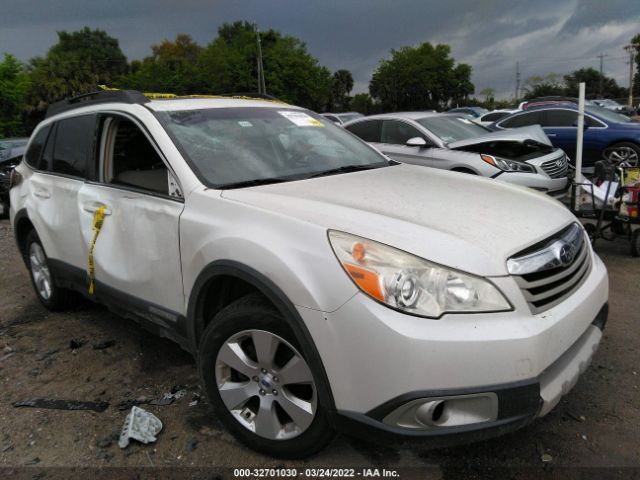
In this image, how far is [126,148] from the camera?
342 centimetres

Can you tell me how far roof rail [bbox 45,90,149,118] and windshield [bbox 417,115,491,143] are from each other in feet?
17.2

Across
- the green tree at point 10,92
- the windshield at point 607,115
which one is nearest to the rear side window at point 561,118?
the windshield at point 607,115

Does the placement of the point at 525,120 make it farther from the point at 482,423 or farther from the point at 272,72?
the point at 272,72

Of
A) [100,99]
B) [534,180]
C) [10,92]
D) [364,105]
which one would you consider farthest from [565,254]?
[364,105]

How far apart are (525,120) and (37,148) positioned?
32.5 feet

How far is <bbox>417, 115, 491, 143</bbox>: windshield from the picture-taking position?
7.89m

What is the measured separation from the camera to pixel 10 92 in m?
27.3

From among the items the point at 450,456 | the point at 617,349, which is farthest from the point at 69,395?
the point at 617,349

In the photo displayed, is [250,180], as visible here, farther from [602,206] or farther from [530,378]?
[602,206]

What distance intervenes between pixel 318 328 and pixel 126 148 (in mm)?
2104

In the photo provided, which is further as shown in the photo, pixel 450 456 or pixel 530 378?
pixel 450 456

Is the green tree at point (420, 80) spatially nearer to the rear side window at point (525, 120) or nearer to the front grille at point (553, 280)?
the rear side window at point (525, 120)

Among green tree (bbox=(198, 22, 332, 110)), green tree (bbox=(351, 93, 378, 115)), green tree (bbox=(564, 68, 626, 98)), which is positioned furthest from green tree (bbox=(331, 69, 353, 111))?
green tree (bbox=(564, 68, 626, 98))

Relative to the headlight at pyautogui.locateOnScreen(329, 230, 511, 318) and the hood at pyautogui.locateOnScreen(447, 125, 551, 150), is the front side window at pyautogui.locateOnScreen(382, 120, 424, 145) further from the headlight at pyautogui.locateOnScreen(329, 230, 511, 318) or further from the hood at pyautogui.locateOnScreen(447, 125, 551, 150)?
the headlight at pyautogui.locateOnScreen(329, 230, 511, 318)
